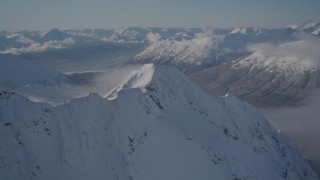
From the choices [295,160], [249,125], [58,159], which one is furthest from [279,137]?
[58,159]

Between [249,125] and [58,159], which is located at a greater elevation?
[58,159]

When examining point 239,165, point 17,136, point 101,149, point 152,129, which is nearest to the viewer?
point 17,136

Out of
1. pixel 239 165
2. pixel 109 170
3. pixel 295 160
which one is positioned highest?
pixel 109 170

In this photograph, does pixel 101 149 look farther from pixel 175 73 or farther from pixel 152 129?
pixel 175 73

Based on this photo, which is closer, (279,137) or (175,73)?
(175,73)

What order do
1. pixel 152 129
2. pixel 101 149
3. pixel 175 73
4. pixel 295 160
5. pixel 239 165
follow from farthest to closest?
pixel 295 160 → pixel 175 73 → pixel 239 165 → pixel 152 129 → pixel 101 149

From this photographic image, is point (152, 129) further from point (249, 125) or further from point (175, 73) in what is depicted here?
point (249, 125)
